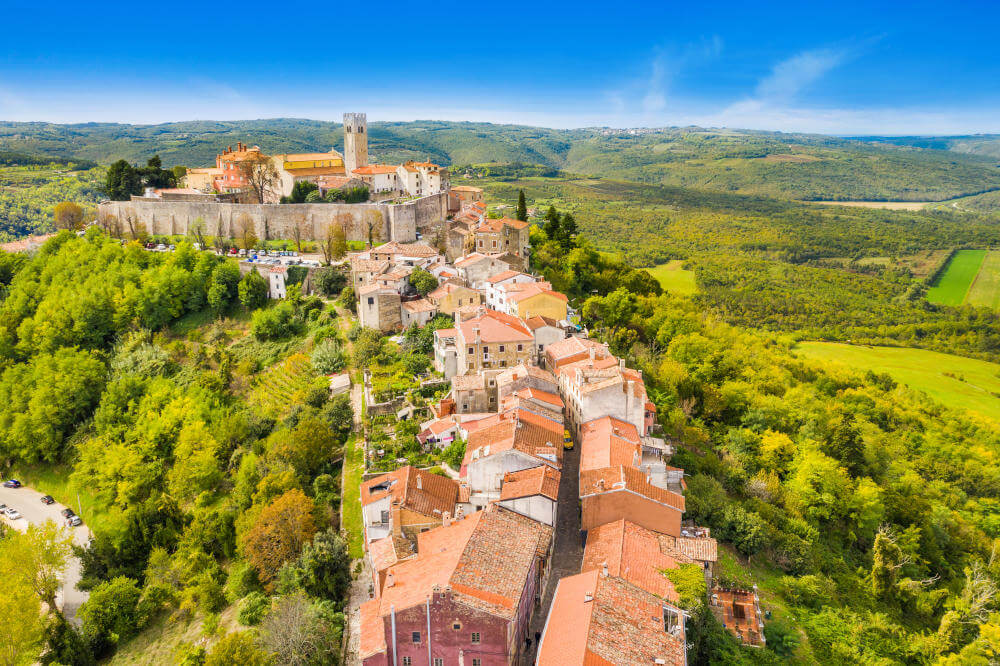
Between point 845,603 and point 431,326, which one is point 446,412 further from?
point 845,603

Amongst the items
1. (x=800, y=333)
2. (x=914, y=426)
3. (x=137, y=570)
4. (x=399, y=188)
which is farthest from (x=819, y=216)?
(x=137, y=570)

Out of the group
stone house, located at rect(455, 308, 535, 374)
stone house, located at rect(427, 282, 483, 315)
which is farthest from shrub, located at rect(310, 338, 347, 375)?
stone house, located at rect(455, 308, 535, 374)

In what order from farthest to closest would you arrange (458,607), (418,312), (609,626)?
(418,312)
(458,607)
(609,626)

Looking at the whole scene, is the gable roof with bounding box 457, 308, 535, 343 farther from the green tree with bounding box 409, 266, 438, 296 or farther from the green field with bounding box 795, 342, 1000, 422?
the green field with bounding box 795, 342, 1000, 422

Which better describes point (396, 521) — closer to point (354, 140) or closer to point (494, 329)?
point (494, 329)

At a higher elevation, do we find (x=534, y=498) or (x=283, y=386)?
(x=534, y=498)

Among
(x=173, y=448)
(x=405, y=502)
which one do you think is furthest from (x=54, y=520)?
(x=405, y=502)

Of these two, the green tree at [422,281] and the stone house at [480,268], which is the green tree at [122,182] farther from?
the stone house at [480,268]
